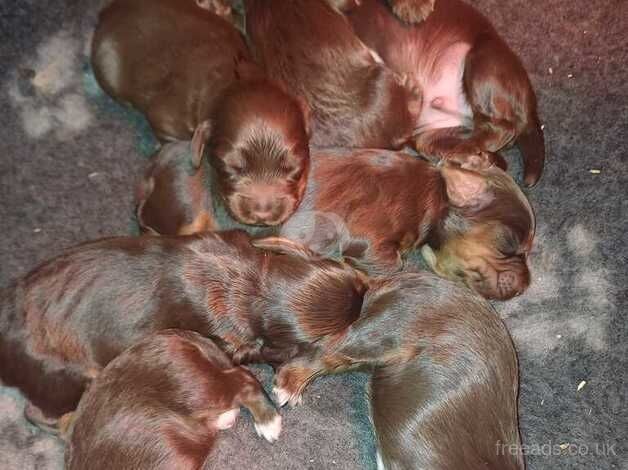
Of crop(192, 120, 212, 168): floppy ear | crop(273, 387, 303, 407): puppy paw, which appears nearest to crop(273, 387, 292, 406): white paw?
crop(273, 387, 303, 407): puppy paw

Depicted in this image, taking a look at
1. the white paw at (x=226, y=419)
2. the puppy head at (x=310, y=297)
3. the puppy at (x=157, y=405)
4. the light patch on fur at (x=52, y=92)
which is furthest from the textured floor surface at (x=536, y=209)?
the puppy head at (x=310, y=297)

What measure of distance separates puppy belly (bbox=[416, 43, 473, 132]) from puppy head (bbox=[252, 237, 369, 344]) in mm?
936

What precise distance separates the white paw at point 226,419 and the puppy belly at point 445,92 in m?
1.37

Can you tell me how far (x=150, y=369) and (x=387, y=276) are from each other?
0.89 metres

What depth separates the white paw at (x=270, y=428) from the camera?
9.86ft

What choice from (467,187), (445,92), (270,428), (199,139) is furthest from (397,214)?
(270,428)

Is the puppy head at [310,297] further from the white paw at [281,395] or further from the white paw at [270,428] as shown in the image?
the white paw at [270,428]

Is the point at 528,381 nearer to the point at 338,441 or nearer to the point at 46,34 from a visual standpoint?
the point at 338,441

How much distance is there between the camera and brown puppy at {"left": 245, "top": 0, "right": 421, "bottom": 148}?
3.02m

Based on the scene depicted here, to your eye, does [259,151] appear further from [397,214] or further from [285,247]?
[397,214]

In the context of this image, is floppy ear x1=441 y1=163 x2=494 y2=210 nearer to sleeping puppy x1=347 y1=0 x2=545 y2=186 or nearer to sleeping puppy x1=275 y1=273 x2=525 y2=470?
sleeping puppy x1=347 y1=0 x2=545 y2=186

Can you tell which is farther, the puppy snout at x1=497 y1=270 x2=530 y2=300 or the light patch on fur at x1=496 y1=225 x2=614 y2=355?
the light patch on fur at x1=496 y1=225 x2=614 y2=355

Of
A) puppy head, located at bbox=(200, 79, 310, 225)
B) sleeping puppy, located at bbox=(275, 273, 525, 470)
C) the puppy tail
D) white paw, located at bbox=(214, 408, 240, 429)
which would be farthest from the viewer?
the puppy tail

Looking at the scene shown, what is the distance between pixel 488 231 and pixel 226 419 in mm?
1213
